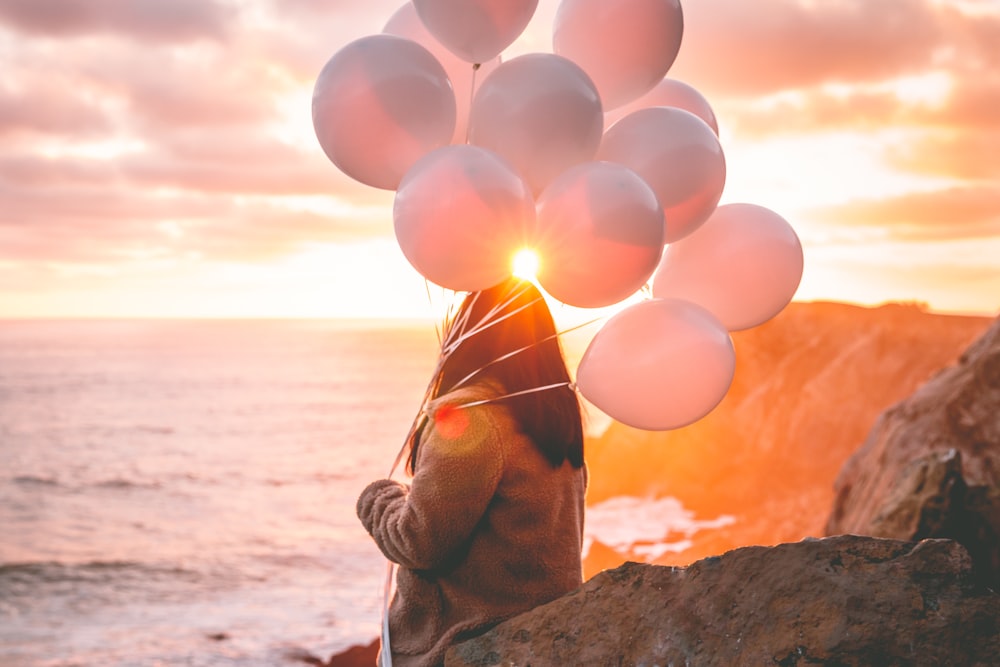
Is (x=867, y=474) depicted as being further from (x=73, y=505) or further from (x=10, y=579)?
(x=73, y=505)

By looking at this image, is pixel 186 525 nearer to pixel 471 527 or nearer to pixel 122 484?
pixel 122 484

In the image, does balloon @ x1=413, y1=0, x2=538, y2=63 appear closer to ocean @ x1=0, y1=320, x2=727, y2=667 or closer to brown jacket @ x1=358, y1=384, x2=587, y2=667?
brown jacket @ x1=358, y1=384, x2=587, y2=667

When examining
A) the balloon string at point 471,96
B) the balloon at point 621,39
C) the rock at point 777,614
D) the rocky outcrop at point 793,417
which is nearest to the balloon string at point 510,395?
the rock at point 777,614

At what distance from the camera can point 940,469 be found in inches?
183

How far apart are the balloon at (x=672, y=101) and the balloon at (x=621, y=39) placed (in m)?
0.15

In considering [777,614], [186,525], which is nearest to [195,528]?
[186,525]

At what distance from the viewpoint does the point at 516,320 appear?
2488 mm

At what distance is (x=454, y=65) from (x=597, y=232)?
0.92m

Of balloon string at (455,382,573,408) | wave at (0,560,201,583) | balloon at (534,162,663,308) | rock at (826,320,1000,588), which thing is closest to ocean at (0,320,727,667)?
wave at (0,560,201,583)

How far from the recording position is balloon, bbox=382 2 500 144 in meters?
2.79

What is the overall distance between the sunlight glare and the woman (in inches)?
1.5

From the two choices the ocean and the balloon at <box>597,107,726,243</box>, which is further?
the ocean

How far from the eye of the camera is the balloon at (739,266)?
2.89m

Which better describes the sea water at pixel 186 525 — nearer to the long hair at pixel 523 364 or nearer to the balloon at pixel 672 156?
the long hair at pixel 523 364
